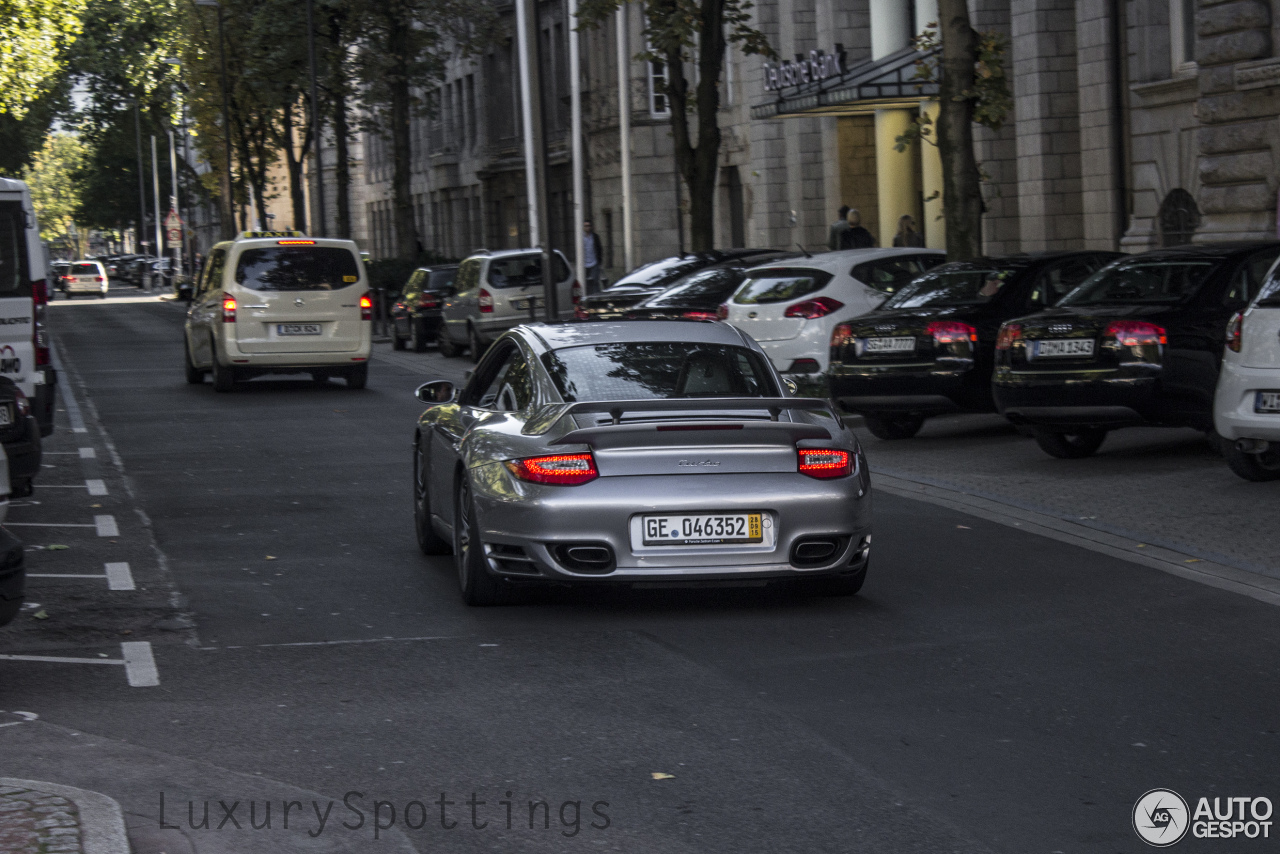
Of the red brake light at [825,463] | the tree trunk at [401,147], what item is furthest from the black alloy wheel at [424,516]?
the tree trunk at [401,147]

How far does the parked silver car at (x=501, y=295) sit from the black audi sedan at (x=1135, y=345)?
640 inches

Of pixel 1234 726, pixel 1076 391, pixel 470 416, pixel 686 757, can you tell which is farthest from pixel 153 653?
pixel 1076 391

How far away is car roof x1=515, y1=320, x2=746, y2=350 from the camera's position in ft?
30.8

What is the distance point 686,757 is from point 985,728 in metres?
1.06

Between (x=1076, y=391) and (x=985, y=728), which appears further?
(x=1076, y=391)

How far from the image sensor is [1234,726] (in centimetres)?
641

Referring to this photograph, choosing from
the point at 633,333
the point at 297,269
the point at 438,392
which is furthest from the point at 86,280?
the point at 633,333

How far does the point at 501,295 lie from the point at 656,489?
22233 mm

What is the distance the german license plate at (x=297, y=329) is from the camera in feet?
79.6

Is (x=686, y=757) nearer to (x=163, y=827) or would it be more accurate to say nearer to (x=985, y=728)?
(x=985, y=728)

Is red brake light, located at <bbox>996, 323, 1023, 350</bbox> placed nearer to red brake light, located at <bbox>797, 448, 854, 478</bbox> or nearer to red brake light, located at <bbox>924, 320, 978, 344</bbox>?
red brake light, located at <bbox>924, 320, 978, 344</bbox>

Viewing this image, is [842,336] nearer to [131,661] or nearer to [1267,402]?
[1267,402]

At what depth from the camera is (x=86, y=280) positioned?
90875 millimetres

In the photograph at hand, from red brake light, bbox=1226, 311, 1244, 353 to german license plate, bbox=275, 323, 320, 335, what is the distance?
14.4m
